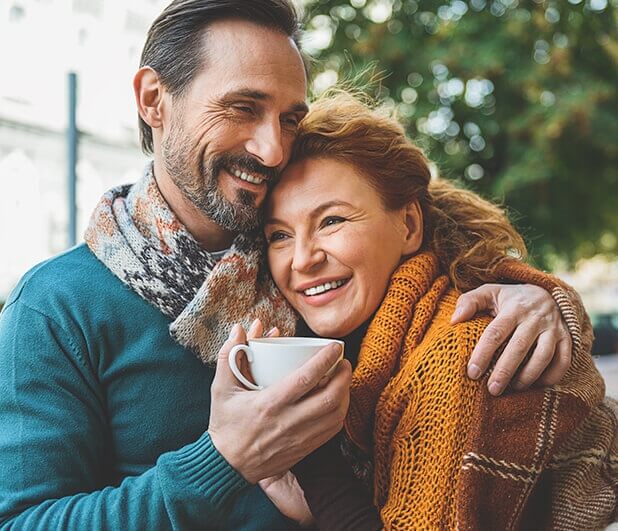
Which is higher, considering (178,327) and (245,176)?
(245,176)

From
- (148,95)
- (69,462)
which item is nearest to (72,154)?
(148,95)

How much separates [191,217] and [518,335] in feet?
2.62

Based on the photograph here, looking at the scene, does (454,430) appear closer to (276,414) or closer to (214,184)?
(276,414)

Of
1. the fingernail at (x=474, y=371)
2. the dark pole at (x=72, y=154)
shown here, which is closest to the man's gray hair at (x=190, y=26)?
the fingernail at (x=474, y=371)

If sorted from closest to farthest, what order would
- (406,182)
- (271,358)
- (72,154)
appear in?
(271,358), (406,182), (72,154)

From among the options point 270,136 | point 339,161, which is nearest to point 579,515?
point 339,161

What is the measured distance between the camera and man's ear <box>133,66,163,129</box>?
174 cm

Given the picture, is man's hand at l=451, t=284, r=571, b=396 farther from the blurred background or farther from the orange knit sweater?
the blurred background

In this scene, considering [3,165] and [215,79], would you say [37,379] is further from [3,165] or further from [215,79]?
[3,165]

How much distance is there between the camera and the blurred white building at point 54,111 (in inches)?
127

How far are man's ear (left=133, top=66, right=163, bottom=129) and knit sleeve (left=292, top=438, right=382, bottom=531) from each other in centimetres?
89

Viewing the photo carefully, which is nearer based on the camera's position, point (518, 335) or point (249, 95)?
point (518, 335)

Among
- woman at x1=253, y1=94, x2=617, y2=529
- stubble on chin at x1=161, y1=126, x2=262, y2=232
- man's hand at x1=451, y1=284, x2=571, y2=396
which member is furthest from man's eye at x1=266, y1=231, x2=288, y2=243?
man's hand at x1=451, y1=284, x2=571, y2=396

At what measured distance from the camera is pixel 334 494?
147 centimetres
